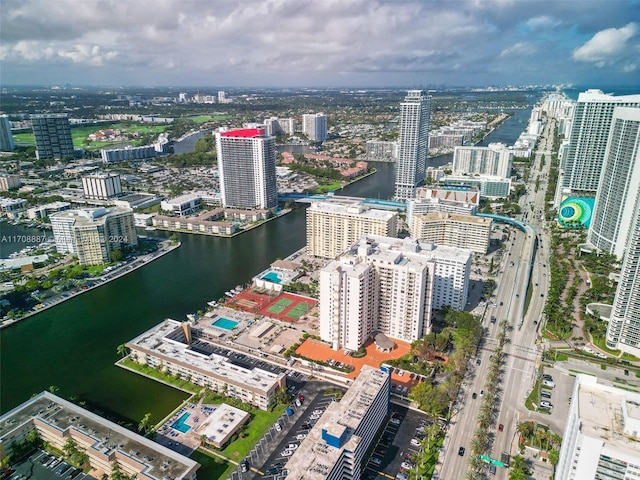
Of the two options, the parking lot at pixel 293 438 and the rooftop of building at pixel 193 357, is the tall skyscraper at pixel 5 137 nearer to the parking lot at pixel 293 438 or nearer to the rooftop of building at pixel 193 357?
the rooftop of building at pixel 193 357

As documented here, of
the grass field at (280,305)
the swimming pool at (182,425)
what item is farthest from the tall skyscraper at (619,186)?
the swimming pool at (182,425)

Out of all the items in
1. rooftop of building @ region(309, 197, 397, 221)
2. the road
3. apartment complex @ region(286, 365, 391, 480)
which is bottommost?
the road

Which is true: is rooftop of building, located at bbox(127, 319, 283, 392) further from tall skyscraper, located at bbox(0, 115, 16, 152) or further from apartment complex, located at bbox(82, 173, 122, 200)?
tall skyscraper, located at bbox(0, 115, 16, 152)

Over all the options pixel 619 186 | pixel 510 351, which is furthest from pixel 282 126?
pixel 510 351

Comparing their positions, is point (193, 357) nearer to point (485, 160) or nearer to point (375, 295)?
point (375, 295)

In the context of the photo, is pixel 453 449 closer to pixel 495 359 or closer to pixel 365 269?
pixel 495 359

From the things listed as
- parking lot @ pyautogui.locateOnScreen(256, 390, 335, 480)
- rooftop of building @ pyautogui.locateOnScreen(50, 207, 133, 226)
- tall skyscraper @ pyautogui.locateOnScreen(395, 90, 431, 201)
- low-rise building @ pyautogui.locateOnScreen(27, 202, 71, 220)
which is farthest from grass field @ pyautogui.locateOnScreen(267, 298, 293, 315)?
low-rise building @ pyautogui.locateOnScreen(27, 202, 71, 220)

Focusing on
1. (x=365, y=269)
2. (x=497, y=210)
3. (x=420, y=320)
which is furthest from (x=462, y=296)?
(x=497, y=210)
